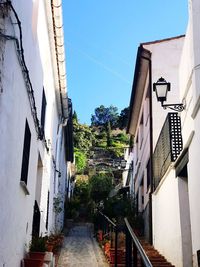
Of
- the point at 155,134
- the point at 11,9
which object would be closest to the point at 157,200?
the point at 155,134

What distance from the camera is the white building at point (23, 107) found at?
5430 mm

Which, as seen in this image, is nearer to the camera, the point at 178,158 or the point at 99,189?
the point at 178,158

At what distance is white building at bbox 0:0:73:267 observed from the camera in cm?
543

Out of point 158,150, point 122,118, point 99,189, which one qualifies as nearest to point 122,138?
point 122,118

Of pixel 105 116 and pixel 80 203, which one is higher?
pixel 105 116

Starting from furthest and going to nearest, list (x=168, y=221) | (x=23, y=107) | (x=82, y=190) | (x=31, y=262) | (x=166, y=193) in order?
(x=82, y=190) < (x=166, y=193) < (x=168, y=221) < (x=31, y=262) < (x=23, y=107)

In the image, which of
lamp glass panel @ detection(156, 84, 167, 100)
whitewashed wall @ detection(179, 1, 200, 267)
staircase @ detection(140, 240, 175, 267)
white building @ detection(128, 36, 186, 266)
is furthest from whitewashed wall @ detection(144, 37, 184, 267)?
lamp glass panel @ detection(156, 84, 167, 100)

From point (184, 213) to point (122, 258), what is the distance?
2327 millimetres

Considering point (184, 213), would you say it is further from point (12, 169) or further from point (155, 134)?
point (155, 134)

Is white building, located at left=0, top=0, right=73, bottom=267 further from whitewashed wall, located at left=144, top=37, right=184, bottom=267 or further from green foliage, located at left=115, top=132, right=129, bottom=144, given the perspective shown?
green foliage, located at left=115, top=132, right=129, bottom=144

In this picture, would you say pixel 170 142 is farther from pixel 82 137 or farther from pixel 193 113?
pixel 82 137

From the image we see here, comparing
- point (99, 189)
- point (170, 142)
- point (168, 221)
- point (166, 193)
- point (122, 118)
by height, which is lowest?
point (168, 221)

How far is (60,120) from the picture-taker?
15977 mm

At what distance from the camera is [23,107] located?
703 centimetres
